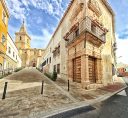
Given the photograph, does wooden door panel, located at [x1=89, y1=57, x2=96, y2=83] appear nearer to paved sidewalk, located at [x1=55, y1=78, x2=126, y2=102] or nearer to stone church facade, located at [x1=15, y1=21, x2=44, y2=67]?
paved sidewalk, located at [x1=55, y1=78, x2=126, y2=102]

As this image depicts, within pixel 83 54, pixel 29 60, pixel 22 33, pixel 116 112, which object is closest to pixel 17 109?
pixel 116 112

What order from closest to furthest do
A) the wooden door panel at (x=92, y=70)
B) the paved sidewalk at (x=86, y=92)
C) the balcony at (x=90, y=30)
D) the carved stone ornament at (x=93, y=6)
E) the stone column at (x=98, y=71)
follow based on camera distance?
the paved sidewalk at (x=86, y=92)
the balcony at (x=90, y=30)
the wooden door panel at (x=92, y=70)
the carved stone ornament at (x=93, y=6)
the stone column at (x=98, y=71)

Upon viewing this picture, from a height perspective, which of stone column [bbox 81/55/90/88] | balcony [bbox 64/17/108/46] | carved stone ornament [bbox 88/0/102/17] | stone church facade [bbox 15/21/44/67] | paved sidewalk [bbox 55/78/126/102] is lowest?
paved sidewalk [bbox 55/78/126/102]

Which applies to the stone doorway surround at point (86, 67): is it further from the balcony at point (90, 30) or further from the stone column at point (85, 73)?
the balcony at point (90, 30)

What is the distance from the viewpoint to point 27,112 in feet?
14.1

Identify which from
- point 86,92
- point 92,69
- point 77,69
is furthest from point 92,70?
point 86,92

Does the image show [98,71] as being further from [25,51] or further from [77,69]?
[25,51]

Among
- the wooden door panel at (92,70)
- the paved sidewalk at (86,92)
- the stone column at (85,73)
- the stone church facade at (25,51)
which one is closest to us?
the paved sidewalk at (86,92)

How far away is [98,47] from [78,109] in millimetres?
7930

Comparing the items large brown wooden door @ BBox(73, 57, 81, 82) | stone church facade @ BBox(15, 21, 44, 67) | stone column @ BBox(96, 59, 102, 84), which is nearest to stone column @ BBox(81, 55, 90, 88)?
large brown wooden door @ BBox(73, 57, 81, 82)

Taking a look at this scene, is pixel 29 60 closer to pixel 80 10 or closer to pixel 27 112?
pixel 80 10

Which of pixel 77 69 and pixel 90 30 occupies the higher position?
pixel 90 30

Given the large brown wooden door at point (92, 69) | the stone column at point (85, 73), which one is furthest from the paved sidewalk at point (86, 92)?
the large brown wooden door at point (92, 69)

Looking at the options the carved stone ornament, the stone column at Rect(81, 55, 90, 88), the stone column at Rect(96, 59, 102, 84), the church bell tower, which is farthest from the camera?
the church bell tower
